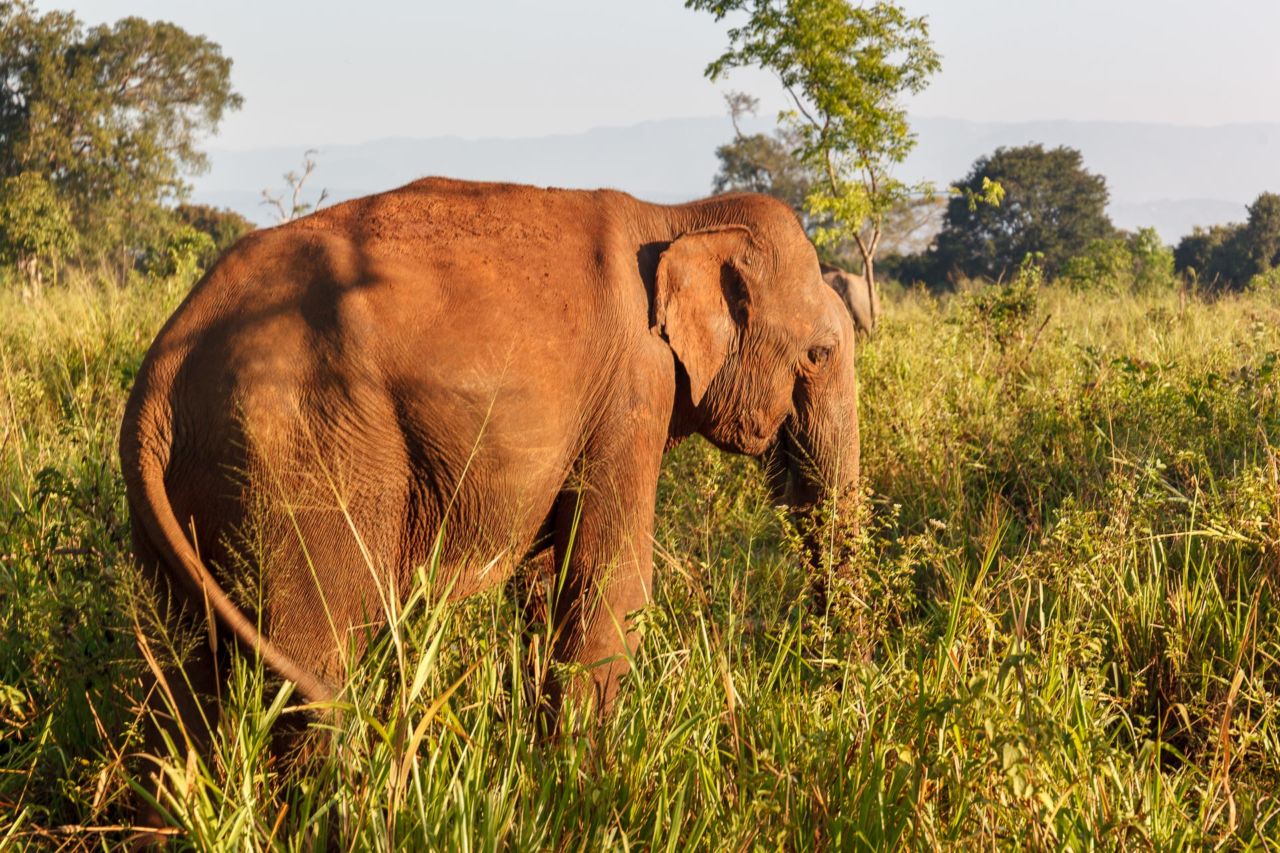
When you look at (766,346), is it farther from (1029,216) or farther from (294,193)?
(1029,216)

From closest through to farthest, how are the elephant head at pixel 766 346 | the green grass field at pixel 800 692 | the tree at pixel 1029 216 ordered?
the green grass field at pixel 800 692 → the elephant head at pixel 766 346 → the tree at pixel 1029 216

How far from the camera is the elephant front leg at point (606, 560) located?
394 cm

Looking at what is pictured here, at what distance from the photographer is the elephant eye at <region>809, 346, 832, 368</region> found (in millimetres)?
4621

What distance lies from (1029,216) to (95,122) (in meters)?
30.0

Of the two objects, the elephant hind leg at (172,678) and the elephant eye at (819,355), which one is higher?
the elephant eye at (819,355)

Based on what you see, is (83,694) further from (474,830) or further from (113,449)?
(113,449)

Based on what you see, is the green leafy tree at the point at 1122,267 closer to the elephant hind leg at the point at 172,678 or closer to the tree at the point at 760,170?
the elephant hind leg at the point at 172,678

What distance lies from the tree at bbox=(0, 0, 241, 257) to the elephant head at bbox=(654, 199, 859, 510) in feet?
98.3

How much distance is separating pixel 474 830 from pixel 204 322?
1.55m

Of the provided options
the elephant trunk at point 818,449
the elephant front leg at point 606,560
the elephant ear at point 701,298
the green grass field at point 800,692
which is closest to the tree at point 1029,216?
the green grass field at point 800,692

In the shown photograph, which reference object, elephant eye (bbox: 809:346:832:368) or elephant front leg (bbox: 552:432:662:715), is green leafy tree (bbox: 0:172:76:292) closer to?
elephant eye (bbox: 809:346:832:368)

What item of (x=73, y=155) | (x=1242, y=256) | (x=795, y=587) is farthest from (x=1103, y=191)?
(x=795, y=587)

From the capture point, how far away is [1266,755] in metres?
3.56

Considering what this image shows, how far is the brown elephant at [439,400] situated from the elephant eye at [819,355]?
0.07m
